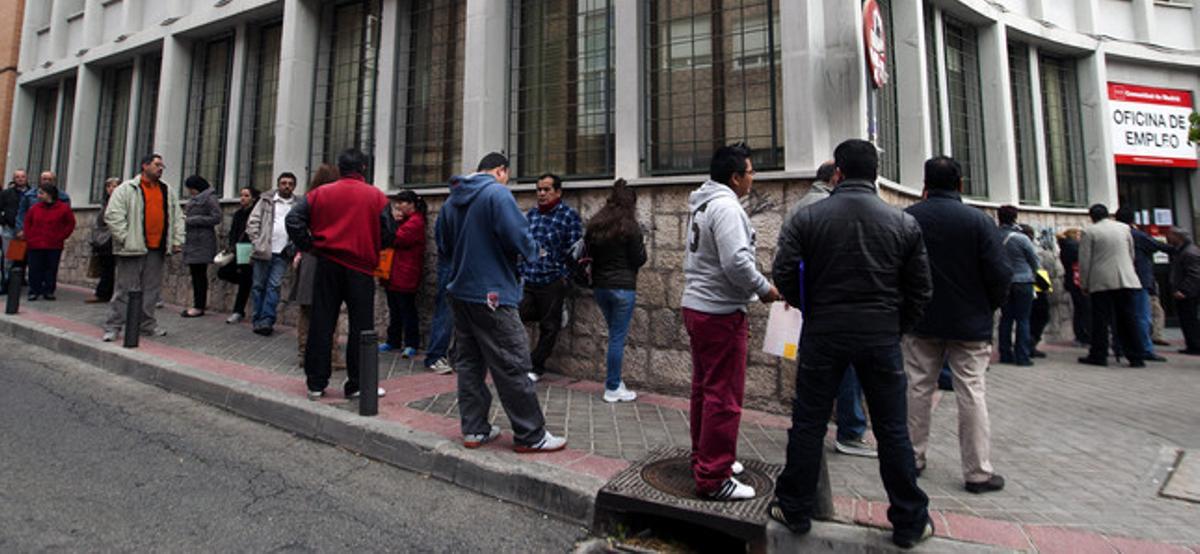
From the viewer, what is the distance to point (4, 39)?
15555 millimetres

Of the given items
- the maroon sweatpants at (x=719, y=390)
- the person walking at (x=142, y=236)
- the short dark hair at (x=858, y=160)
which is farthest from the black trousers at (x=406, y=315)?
the short dark hair at (x=858, y=160)

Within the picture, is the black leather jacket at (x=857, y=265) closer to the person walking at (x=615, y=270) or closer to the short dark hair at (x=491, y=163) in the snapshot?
the short dark hair at (x=491, y=163)

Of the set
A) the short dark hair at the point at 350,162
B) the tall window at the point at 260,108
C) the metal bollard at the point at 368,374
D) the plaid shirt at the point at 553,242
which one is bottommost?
the metal bollard at the point at 368,374

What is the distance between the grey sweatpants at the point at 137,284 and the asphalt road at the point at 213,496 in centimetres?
241

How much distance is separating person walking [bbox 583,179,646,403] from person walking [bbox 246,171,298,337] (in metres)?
4.52

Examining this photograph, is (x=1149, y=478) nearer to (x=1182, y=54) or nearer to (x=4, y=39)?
(x=1182, y=54)

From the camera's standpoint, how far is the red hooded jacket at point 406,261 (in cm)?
677

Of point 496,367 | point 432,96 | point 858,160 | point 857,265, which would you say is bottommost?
point 496,367

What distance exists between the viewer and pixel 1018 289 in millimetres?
7484

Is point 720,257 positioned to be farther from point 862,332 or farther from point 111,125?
point 111,125

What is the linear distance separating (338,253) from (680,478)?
311cm

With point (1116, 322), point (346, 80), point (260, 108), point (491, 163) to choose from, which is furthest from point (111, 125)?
point (1116, 322)

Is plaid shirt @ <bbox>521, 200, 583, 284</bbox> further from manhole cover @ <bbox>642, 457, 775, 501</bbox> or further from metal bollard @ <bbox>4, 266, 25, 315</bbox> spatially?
metal bollard @ <bbox>4, 266, 25, 315</bbox>

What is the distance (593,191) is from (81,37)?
14.2 m
